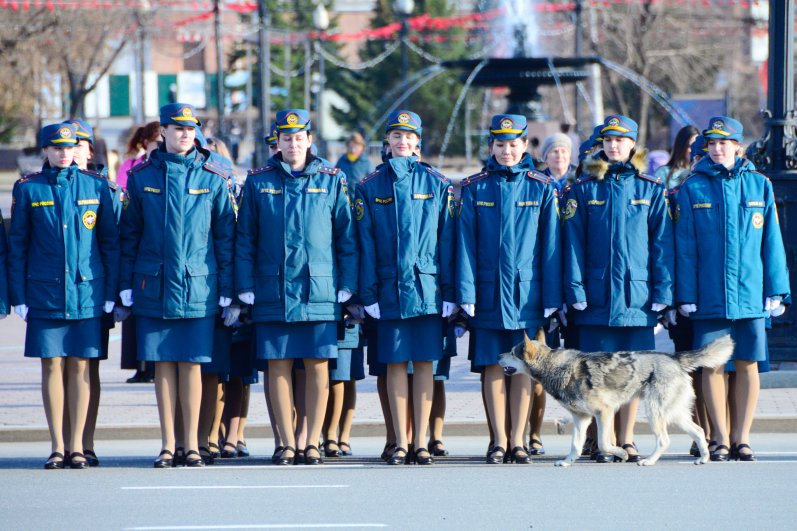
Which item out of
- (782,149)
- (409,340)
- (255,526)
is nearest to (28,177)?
(409,340)

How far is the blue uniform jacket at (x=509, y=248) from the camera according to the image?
9.80m

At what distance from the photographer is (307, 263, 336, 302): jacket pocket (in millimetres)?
9734

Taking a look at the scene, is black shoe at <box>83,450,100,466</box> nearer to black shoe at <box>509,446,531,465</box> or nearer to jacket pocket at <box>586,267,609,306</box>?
black shoe at <box>509,446,531,465</box>

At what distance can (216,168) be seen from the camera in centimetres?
988

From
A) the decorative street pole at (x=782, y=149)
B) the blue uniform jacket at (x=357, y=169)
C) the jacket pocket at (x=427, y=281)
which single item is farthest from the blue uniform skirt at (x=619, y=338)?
the blue uniform jacket at (x=357, y=169)

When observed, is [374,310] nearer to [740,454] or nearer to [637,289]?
[637,289]

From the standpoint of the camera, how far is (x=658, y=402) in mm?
9508

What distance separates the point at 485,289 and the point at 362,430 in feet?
7.65

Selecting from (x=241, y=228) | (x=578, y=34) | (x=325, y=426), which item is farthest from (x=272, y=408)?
(x=578, y=34)

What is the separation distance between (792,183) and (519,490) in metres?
5.67

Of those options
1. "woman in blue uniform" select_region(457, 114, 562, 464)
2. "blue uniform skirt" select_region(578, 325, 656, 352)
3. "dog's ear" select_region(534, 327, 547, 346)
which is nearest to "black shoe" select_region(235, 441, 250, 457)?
"woman in blue uniform" select_region(457, 114, 562, 464)

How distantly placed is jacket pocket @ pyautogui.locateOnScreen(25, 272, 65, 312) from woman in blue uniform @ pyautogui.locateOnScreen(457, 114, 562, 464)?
268 cm

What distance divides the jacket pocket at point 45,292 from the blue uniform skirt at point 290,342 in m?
1.36

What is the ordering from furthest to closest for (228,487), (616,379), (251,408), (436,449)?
(251,408)
(436,449)
(616,379)
(228,487)
